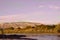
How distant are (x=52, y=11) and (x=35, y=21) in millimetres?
301

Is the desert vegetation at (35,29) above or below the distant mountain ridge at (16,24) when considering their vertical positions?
below

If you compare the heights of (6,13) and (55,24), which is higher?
(6,13)

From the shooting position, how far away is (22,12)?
7.34ft

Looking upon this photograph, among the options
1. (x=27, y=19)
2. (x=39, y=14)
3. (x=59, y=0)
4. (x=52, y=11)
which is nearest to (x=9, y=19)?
(x=27, y=19)

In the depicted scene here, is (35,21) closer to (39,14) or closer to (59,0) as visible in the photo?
(39,14)

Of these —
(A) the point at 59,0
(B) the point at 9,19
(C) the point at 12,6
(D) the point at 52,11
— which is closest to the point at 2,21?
(B) the point at 9,19

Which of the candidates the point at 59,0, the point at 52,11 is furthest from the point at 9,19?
the point at 59,0

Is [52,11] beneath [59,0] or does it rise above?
beneath

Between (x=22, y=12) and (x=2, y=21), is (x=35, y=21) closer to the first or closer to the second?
(x=22, y=12)

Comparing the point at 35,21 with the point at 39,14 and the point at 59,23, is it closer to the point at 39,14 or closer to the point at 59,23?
the point at 39,14

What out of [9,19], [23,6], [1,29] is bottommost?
[1,29]

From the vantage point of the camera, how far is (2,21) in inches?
87.8

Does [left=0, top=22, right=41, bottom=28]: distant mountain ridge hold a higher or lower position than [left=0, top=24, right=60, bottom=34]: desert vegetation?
higher

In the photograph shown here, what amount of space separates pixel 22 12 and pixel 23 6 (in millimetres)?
95
